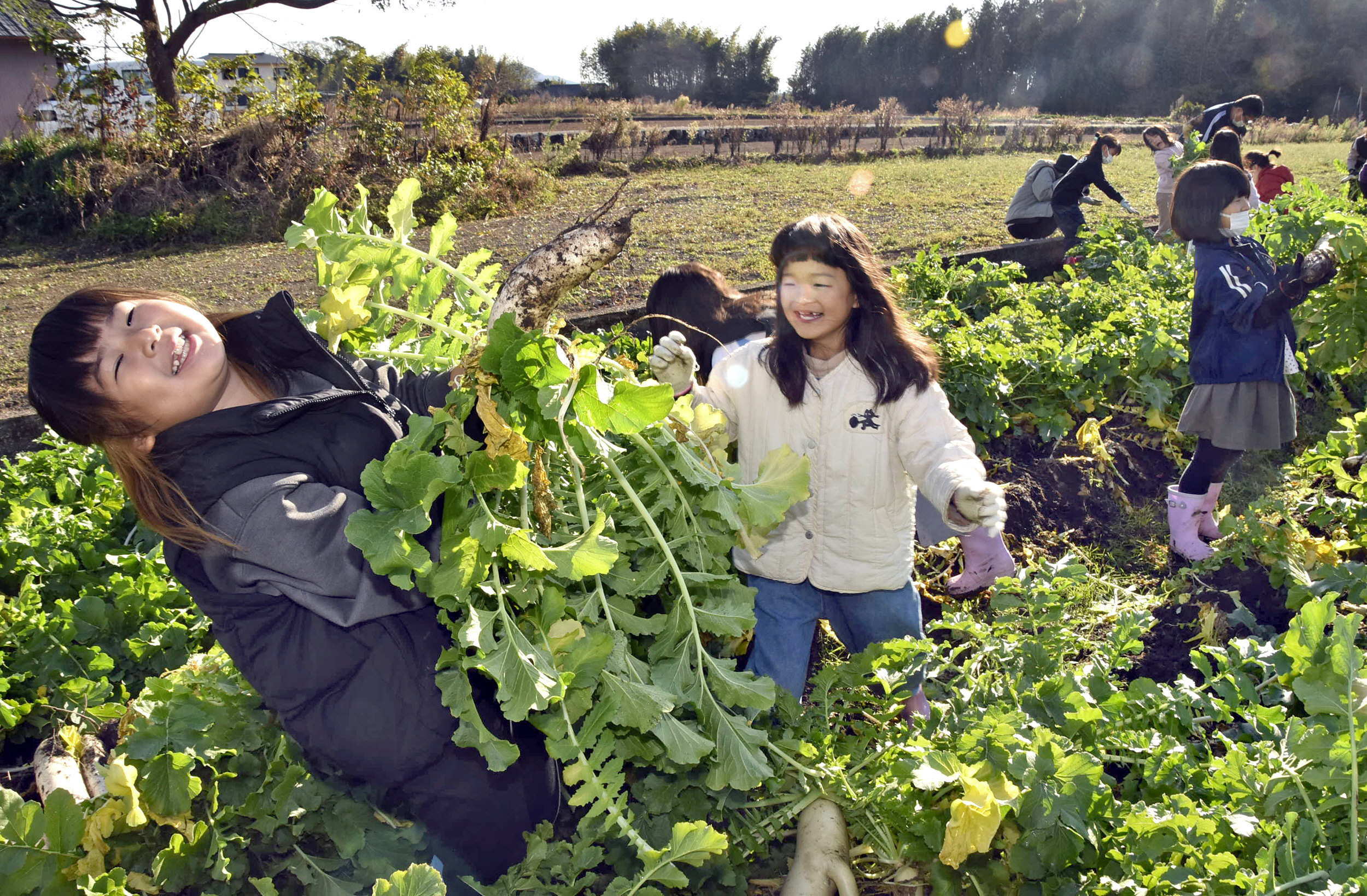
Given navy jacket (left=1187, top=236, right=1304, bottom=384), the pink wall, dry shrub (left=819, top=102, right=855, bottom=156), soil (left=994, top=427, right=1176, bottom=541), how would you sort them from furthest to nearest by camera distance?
dry shrub (left=819, top=102, right=855, bottom=156) → the pink wall → soil (left=994, top=427, right=1176, bottom=541) → navy jacket (left=1187, top=236, right=1304, bottom=384)

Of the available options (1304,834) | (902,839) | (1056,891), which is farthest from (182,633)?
(1304,834)

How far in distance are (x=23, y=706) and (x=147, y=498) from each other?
1.62 metres

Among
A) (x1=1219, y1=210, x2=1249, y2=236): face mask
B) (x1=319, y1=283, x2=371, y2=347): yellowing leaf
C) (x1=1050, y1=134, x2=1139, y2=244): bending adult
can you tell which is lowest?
(x1=319, y1=283, x2=371, y2=347): yellowing leaf

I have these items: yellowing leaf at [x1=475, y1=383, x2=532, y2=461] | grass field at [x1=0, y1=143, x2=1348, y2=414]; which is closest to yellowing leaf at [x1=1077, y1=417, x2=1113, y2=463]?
yellowing leaf at [x1=475, y1=383, x2=532, y2=461]

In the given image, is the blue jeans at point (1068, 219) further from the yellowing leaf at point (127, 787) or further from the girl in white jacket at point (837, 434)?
the yellowing leaf at point (127, 787)

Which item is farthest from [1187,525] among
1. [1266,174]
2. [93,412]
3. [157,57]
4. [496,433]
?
[157,57]

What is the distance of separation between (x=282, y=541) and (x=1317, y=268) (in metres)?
3.86

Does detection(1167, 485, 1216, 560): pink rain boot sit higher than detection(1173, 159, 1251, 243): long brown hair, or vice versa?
detection(1173, 159, 1251, 243): long brown hair

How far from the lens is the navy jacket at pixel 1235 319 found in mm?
3674

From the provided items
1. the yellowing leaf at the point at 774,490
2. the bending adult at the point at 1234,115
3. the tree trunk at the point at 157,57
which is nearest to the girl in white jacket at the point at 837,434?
the yellowing leaf at the point at 774,490

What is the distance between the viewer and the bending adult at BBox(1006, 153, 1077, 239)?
8875 millimetres

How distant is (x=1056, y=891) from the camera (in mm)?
1624

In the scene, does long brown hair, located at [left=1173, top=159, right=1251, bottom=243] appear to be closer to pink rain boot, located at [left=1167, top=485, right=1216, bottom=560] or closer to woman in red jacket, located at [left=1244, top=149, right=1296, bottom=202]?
pink rain boot, located at [left=1167, top=485, right=1216, bottom=560]

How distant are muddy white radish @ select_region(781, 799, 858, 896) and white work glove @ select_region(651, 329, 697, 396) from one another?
109 centimetres
